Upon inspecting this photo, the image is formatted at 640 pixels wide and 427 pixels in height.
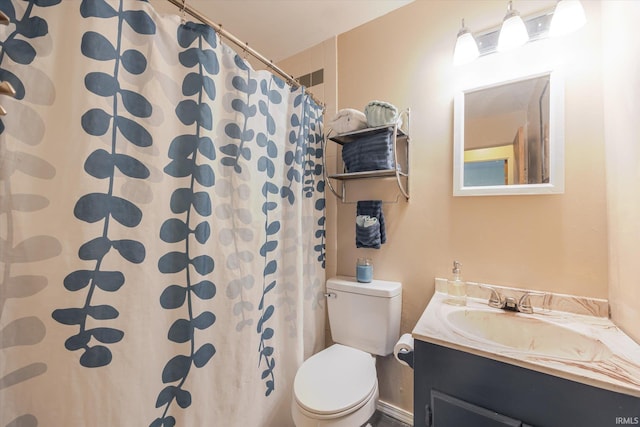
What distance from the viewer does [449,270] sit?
1286 mm

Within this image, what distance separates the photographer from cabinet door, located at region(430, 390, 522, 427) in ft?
2.34

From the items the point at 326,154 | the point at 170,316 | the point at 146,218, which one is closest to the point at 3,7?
the point at 146,218

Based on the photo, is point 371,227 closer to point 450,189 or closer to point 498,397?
point 450,189

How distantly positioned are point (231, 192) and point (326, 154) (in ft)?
2.73

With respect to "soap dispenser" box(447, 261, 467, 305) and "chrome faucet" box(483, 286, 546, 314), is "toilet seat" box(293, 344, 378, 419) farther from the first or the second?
"chrome faucet" box(483, 286, 546, 314)

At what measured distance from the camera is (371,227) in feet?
4.61

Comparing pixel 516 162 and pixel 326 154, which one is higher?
pixel 326 154

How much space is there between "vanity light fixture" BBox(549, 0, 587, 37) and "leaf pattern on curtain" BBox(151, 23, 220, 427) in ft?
4.63

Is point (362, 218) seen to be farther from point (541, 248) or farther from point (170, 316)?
point (170, 316)

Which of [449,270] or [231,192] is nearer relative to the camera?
[231,192]

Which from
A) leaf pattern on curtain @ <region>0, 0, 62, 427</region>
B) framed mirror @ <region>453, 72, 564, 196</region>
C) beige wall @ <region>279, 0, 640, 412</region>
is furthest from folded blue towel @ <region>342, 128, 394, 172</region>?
leaf pattern on curtain @ <region>0, 0, 62, 427</region>

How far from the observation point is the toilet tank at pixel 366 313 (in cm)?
131

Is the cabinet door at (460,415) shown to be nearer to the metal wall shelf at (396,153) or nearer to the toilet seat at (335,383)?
the toilet seat at (335,383)

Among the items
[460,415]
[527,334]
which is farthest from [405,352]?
[527,334]
